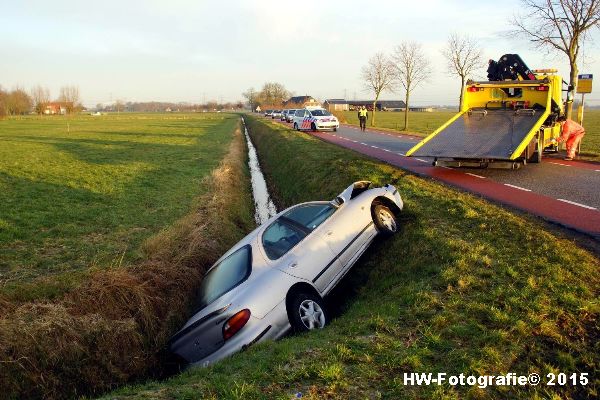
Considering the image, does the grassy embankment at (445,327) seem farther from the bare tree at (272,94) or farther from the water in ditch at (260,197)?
the bare tree at (272,94)

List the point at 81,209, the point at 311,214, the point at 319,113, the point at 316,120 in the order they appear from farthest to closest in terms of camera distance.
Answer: the point at 319,113 → the point at 316,120 → the point at 81,209 → the point at 311,214

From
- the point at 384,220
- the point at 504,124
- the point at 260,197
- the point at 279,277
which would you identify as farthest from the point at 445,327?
the point at 260,197

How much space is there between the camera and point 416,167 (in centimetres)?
1366

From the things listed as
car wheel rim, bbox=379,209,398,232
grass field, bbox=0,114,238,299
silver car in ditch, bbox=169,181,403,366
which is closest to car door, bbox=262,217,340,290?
silver car in ditch, bbox=169,181,403,366

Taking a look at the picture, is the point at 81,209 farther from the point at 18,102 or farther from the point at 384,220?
the point at 18,102

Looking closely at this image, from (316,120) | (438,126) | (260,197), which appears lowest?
(260,197)

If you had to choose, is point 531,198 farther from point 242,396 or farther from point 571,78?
point 571,78

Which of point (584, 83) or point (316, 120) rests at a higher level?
point (584, 83)

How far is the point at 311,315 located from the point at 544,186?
23.2ft

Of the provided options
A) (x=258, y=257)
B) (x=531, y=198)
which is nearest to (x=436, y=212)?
(x=531, y=198)

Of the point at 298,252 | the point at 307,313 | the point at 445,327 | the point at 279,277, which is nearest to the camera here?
the point at 445,327

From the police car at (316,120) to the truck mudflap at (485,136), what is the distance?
18733mm

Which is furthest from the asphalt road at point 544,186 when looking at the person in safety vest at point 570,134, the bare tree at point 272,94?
the bare tree at point 272,94

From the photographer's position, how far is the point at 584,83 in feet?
52.3
